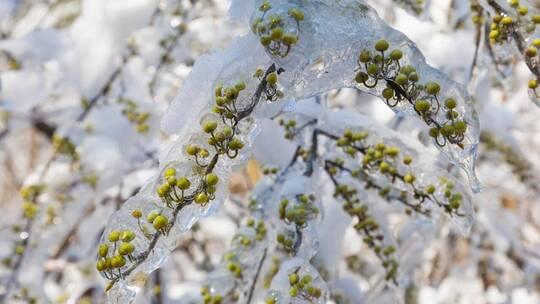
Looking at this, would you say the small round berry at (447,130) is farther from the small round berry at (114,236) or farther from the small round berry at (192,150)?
the small round berry at (114,236)

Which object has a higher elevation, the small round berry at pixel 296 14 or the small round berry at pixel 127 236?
the small round berry at pixel 296 14

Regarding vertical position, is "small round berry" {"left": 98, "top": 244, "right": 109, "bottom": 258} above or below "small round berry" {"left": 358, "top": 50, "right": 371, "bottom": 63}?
below

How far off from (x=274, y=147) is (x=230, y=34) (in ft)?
→ 1.69

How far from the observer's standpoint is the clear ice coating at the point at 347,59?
851 millimetres

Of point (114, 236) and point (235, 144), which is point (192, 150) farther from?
→ point (114, 236)

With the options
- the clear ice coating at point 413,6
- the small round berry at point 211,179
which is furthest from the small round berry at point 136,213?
the clear ice coating at point 413,6

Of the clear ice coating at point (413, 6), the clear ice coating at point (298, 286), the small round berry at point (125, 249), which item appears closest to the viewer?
the small round berry at point (125, 249)

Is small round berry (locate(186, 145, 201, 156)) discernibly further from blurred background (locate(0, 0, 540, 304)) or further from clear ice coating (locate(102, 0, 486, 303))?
blurred background (locate(0, 0, 540, 304))

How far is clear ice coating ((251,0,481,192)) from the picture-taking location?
85 centimetres

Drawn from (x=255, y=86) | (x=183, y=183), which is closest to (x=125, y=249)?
(x=183, y=183)

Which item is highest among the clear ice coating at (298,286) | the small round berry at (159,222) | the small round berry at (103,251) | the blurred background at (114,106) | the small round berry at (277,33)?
the small round berry at (277,33)

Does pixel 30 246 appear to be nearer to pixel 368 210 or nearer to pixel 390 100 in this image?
pixel 368 210

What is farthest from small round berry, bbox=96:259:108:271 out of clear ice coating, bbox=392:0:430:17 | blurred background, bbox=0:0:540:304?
clear ice coating, bbox=392:0:430:17

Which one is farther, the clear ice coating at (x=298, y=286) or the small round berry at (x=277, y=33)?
the clear ice coating at (x=298, y=286)
